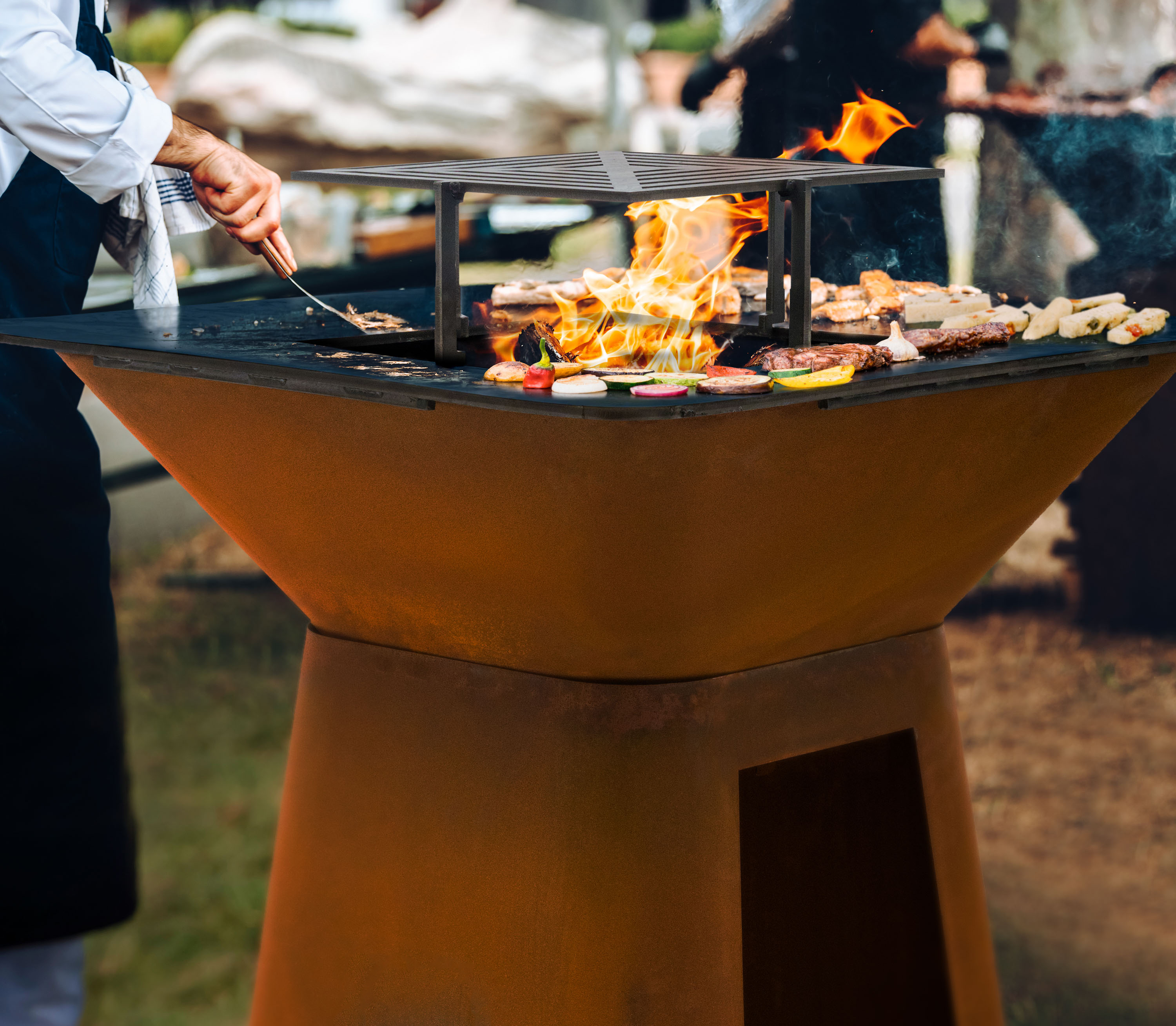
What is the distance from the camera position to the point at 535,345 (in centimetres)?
156

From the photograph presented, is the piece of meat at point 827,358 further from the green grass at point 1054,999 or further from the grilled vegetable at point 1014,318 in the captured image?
the green grass at point 1054,999

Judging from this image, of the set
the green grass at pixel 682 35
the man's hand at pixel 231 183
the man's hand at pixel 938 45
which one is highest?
the green grass at pixel 682 35

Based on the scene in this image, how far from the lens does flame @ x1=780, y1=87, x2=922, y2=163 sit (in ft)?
7.49

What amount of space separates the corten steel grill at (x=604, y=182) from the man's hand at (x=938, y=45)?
4.79ft

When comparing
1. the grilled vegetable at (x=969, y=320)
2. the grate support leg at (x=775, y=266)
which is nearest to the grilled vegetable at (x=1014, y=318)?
the grilled vegetable at (x=969, y=320)

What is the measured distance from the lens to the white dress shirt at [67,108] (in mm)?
1851

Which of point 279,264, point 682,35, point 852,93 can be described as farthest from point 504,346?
point 682,35

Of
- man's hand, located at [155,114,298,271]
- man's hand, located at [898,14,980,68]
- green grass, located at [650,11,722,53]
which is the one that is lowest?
man's hand, located at [155,114,298,271]

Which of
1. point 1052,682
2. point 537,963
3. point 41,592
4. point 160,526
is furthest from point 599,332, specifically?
point 160,526

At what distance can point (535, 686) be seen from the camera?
58.7 inches

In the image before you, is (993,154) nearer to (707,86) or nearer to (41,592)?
(707,86)

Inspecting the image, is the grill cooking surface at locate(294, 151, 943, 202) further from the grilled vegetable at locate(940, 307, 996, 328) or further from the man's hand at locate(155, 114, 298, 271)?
the man's hand at locate(155, 114, 298, 271)

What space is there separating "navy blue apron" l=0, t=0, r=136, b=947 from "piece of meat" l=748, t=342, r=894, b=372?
1.22 meters

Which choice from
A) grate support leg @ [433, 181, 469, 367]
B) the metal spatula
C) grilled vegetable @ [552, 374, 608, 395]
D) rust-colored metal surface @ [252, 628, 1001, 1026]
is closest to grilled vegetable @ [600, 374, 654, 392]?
grilled vegetable @ [552, 374, 608, 395]
